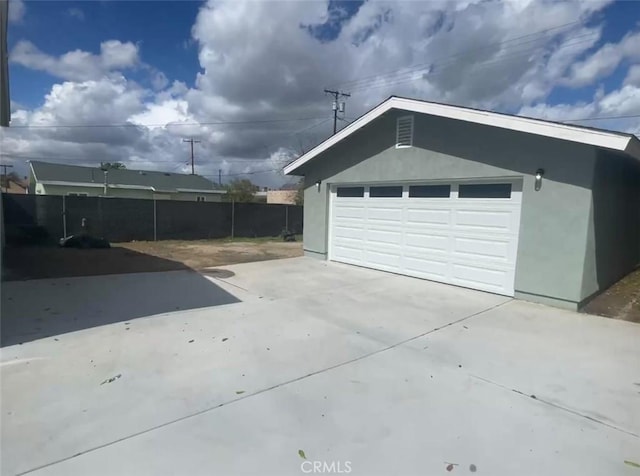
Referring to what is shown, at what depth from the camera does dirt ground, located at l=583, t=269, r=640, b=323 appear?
5676 mm

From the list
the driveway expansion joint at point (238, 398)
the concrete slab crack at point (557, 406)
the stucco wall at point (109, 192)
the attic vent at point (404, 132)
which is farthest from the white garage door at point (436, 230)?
the stucco wall at point (109, 192)

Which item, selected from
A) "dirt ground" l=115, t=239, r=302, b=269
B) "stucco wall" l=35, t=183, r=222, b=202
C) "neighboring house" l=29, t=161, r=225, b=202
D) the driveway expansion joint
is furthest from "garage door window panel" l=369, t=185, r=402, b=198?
"neighboring house" l=29, t=161, r=225, b=202

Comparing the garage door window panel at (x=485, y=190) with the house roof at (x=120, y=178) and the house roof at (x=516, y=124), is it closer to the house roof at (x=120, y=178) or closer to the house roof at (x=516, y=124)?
the house roof at (x=516, y=124)

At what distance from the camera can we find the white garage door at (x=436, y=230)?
6617 mm

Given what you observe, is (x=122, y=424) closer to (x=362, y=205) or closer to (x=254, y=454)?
(x=254, y=454)

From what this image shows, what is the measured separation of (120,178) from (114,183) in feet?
3.86

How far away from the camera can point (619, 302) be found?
6.29 meters

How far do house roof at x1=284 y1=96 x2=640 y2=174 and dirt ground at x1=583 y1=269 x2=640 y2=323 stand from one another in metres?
2.45

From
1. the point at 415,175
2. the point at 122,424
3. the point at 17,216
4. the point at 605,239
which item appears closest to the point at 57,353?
the point at 122,424

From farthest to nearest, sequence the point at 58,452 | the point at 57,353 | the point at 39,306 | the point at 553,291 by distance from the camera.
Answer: the point at 553,291 < the point at 39,306 < the point at 57,353 < the point at 58,452

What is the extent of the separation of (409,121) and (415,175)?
120 cm

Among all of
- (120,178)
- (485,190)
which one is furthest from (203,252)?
(120,178)

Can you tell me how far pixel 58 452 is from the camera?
232 cm

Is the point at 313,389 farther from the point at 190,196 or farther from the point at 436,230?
the point at 190,196
